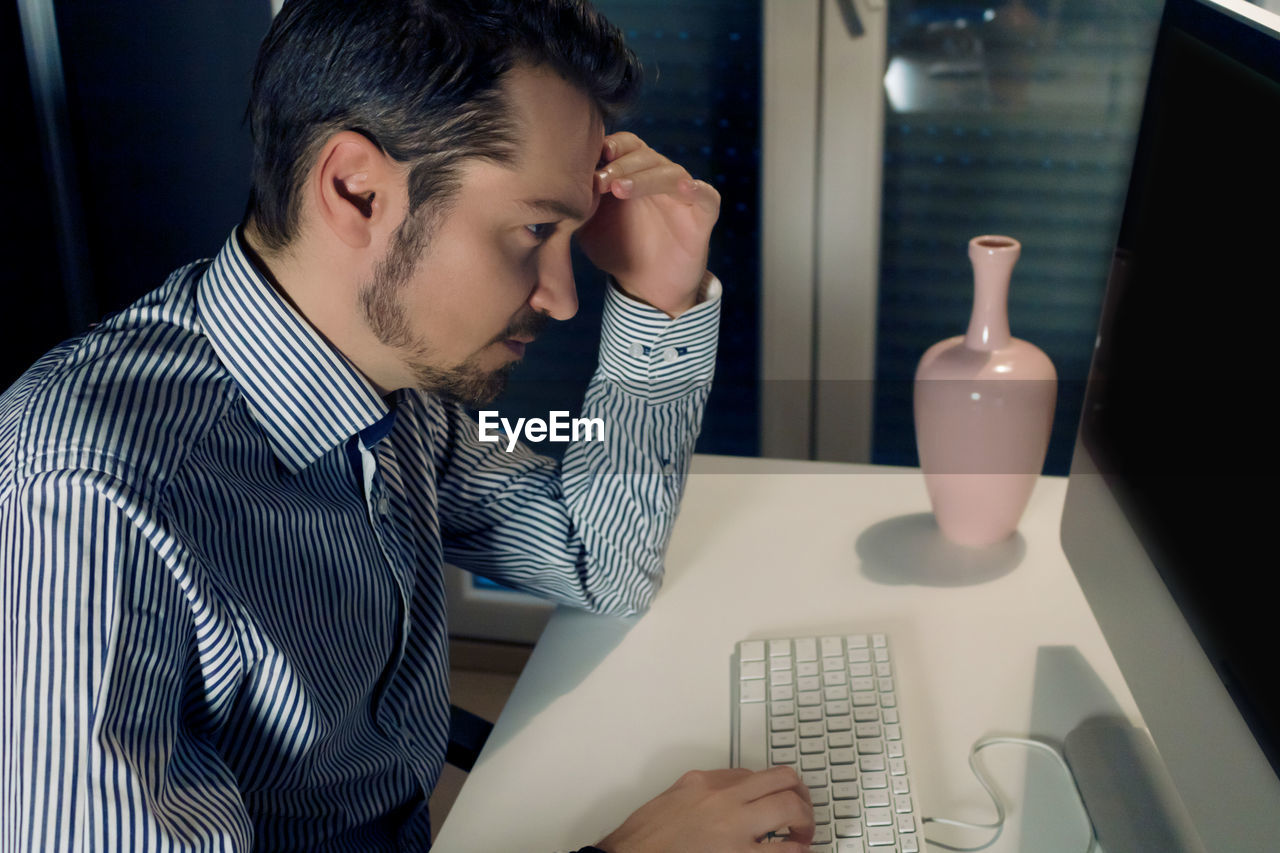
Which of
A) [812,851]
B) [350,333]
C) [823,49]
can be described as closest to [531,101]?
[350,333]

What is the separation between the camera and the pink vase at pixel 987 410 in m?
1.08

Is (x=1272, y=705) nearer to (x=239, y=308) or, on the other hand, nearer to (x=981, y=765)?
(x=981, y=765)

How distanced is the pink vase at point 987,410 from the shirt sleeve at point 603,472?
236 millimetres

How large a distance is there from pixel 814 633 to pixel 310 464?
1.56ft

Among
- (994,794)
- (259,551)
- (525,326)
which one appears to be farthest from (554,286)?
(994,794)

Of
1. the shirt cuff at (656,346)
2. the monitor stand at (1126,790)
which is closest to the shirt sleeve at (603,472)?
the shirt cuff at (656,346)

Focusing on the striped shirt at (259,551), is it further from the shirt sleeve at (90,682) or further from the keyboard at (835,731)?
the keyboard at (835,731)

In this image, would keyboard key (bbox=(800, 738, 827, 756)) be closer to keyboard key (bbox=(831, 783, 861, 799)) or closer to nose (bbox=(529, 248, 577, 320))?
keyboard key (bbox=(831, 783, 861, 799))

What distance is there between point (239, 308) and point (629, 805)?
18.9 inches

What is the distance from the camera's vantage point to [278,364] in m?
0.86

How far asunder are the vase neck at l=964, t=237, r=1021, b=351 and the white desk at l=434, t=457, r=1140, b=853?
0.22 metres

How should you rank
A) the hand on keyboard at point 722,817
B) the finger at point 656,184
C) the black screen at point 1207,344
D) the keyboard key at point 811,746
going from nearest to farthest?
the black screen at point 1207,344 → the hand on keyboard at point 722,817 → the keyboard key at point 811,746 → the finger at point 656,184

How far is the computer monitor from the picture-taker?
24.4 inches

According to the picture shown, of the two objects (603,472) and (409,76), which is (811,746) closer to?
(603,472)
